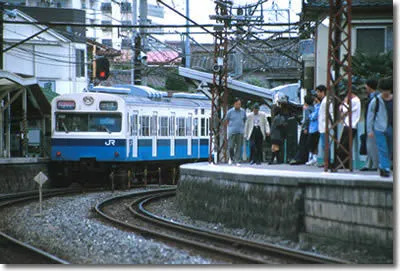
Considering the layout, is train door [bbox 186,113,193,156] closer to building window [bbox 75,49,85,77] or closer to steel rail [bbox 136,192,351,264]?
steel rail [bbox 136,192,351,264]

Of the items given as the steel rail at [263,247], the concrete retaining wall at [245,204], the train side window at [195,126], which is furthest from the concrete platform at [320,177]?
the train side window at [195,126]

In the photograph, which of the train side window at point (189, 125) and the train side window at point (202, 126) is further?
the train side window at point (202, 126)

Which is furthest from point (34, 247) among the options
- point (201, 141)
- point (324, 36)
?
point (201, 141)

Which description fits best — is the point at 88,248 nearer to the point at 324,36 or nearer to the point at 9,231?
the point at 9,231

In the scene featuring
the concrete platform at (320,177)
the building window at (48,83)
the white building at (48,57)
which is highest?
the white building at (48,57)

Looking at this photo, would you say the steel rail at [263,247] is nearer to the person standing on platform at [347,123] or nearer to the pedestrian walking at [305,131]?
the person standing on platform at [347,123]

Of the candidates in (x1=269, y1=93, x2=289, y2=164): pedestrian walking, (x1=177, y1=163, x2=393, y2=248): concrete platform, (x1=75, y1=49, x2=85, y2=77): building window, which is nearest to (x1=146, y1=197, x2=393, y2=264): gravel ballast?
Result: (x1=177, y1=163, x2=393, y2=248): concrete platform

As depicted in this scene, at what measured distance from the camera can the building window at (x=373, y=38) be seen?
15876 mm

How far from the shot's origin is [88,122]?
21797mm

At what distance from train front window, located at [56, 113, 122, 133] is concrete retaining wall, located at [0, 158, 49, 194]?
1.32m

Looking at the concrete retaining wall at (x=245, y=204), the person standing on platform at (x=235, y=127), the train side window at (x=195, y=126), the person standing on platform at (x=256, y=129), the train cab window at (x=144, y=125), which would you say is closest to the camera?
the concrete retaining wall at (x=245, y=204)

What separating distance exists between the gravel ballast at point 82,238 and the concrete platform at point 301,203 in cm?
154

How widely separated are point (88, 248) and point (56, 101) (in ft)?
38.8

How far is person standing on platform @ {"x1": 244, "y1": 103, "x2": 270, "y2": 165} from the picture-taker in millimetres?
15266
